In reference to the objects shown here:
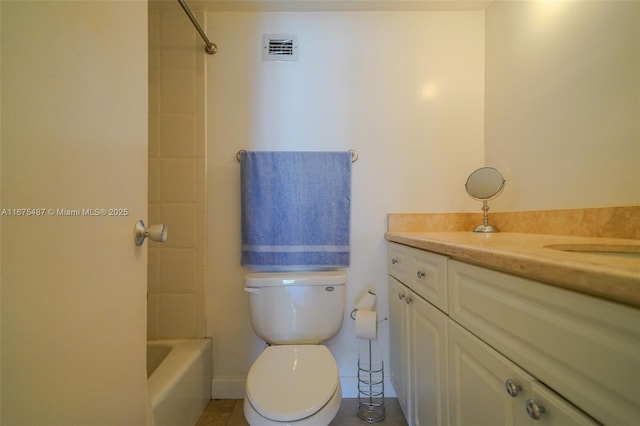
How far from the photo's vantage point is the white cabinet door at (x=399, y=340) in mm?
1000

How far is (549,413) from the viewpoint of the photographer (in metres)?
0.38

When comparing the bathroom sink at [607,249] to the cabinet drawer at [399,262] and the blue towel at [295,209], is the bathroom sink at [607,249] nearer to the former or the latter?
the cabinet drawer at [399,262]

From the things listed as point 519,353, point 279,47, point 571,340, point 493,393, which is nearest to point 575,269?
point 571,340

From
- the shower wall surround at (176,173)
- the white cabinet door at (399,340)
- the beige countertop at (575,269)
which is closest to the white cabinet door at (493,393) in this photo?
the beige countertop at (575,269)

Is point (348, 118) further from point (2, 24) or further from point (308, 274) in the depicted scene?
point (2, 24)

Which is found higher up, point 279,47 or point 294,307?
point 279,47

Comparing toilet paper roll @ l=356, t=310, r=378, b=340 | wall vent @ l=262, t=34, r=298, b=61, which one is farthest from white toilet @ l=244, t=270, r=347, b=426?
wall vent @ l=262, t=34, r=298, b=61

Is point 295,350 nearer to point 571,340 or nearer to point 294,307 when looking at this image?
point 294,307

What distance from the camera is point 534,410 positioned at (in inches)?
15.6

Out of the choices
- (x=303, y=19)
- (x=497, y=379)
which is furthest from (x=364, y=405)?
(x=303, y=19)

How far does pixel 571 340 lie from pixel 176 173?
1.57 m

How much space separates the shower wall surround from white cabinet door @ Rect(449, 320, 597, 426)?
4.00ft

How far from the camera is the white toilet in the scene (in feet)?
2.38

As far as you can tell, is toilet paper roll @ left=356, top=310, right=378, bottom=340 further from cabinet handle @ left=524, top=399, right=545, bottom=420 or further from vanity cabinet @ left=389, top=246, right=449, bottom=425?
cabinet handle @ left=524, top=399, right=545, bottom=420
